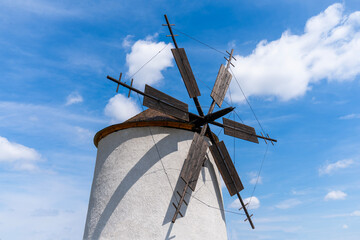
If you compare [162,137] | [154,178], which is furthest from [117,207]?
[162,137]

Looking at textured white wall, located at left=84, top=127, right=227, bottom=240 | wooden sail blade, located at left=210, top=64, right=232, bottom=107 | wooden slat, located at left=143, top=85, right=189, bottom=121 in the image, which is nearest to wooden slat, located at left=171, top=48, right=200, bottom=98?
wooden slat, located at left=143, top=85, right=189, bottom=121

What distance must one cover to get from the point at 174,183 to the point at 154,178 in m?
0.40

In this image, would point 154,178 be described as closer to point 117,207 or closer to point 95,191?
point 117,207

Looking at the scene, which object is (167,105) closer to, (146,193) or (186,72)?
(186,72)

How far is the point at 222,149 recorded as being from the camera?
7859mm

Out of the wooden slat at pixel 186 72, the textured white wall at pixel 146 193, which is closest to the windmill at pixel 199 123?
the wooden slat at pixel 186 72

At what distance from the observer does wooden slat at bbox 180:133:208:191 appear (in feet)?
22.7

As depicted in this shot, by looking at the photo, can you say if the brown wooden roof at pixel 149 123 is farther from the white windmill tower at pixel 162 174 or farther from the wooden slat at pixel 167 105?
the wooden slat at pixel 167 105

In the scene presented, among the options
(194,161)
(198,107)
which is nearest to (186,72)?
(198,107)

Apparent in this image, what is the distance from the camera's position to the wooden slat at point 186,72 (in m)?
7.74

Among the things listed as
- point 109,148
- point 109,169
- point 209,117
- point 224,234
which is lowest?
point 224,234

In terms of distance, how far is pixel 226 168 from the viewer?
311 inches

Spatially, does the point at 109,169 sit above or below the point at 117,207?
above

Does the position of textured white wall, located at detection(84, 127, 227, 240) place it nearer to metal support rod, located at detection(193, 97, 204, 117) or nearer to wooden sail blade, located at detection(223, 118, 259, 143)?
metal support rod, located at detection(193, 97, 204, 117)
